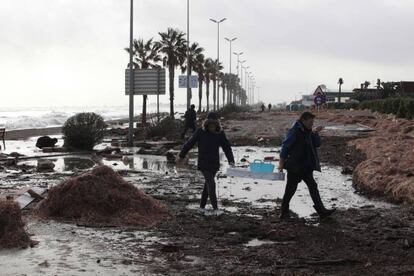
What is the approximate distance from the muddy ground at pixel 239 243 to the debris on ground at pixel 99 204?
0.32 m

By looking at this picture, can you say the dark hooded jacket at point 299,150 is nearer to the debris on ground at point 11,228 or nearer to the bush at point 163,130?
the debris on ground at point 11,228

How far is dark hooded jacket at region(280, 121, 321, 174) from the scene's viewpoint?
8.83m

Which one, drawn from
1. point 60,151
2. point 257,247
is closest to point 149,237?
point 257,247

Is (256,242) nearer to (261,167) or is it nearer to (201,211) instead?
(201,211)

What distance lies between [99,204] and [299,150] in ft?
9.95

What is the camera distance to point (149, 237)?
299 inches

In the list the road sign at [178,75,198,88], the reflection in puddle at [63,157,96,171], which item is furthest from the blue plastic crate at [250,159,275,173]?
the road sign at [178,75,198,88]

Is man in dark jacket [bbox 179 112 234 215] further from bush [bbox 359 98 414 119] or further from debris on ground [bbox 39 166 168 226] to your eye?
bush [bbox 359 98 414 119]

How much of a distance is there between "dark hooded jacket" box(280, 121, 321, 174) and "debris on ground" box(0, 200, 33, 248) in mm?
3828

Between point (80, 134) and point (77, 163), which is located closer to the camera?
point (77, 163)

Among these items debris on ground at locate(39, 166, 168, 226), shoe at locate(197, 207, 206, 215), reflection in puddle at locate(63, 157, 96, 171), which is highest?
debris on ground at locate(39, 166, 168, 226)

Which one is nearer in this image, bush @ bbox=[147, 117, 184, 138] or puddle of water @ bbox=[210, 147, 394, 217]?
puddle of water @ bbox=[210, 147, 394, 217]

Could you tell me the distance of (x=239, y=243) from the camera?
729cm

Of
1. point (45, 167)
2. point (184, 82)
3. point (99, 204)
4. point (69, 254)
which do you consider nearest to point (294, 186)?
point (99, 204)
